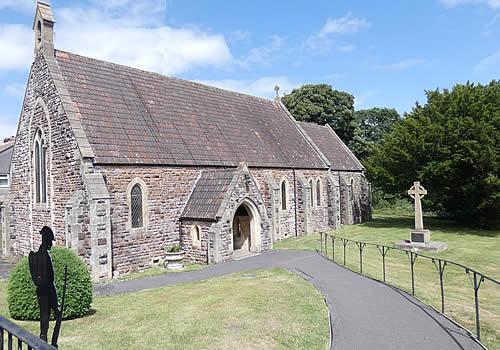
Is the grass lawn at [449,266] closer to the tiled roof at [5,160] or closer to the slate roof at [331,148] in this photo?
the slate roof at [331,148]

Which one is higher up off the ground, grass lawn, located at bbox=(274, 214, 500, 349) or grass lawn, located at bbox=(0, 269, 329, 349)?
grass lawn, located at bbox=(0, 269, 329, 349)

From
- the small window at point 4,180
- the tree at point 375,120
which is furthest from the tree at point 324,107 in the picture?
the small window at point 4,180

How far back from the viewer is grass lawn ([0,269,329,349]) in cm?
810

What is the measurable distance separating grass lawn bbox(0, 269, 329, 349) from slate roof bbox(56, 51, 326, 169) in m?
7.23

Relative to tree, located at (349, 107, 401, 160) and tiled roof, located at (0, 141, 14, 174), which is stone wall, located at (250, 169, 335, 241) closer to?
tiled roof, located at (0, 141, 14, 174)

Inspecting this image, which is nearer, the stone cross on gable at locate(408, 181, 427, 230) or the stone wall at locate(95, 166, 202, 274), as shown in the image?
the stone wall at locate(95, 166, 202, 274)

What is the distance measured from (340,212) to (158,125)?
19.7 m

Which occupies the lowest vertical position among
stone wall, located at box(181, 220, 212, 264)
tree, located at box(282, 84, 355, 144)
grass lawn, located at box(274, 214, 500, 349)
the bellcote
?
grass lawn, located at box(274, 214, 500, 349)

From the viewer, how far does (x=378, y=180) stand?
3269 centimetres

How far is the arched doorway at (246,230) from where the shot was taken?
20670 millimetres

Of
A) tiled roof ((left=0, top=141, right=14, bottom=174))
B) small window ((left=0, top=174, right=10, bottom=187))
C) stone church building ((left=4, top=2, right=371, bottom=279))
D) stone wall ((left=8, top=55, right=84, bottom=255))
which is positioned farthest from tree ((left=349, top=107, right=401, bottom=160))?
stone wall ((left=8, top=55, right=84, bottom=255))

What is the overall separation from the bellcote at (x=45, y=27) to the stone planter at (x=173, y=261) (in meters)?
11.0

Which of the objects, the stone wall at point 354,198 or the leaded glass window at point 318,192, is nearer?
the leaded glass window at point 318,192

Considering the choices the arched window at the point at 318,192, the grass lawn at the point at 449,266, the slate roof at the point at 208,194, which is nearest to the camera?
the grass lawn at the point at 449,266
